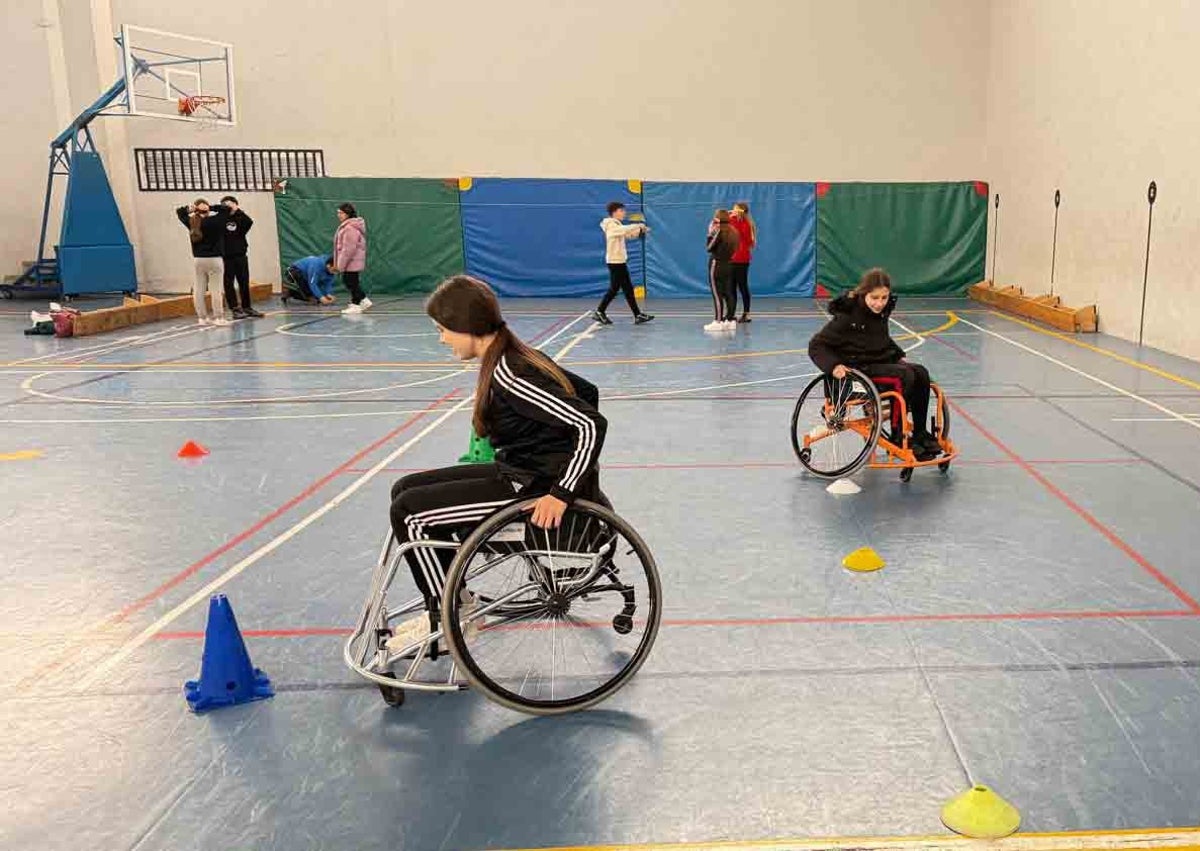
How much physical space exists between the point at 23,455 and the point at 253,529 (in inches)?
95.1

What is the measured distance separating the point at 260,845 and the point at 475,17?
50.9ft

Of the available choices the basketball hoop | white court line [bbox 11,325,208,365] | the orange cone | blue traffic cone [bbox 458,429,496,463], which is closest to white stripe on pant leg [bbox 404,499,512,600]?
blue traffic cone [bbox 458,429,496,463]

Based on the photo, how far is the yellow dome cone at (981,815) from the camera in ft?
7.62

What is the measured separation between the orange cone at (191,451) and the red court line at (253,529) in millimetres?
961

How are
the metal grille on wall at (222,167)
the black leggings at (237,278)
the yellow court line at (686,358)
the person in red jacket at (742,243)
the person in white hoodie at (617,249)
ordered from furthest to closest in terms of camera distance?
the metal grille on wall at (222,167) → the black leggings at (237,278) → the person in red jacket at (742,243) → the person in white hoodie at (617,249) → the yellow court line at (686,358)

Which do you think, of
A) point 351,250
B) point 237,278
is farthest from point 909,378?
point 351,250

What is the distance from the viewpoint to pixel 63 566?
4.23 m

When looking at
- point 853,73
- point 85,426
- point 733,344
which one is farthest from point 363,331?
point 853,73

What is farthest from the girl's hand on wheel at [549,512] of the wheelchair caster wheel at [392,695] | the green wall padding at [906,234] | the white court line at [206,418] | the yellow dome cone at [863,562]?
the green wall padding at [906,234]

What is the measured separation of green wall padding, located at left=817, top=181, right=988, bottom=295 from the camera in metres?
15.7

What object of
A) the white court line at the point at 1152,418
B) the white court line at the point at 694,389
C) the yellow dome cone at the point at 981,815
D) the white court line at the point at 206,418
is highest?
the yellow dome cone at the point at 981,815

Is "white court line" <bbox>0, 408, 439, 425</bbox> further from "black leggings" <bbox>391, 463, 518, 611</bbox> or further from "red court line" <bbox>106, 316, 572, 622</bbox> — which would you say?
"black leggings" <bbox>391, 463, 518, 611</bbox>

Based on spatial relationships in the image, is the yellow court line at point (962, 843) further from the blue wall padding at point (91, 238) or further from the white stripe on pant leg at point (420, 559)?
the blue wall padding at point (91, 238)

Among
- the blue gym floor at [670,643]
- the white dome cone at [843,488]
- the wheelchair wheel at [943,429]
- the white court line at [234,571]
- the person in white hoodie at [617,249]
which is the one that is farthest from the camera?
the person in white hoodie at [617,249]
